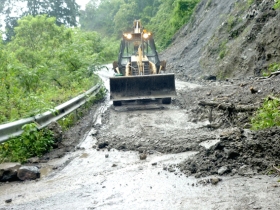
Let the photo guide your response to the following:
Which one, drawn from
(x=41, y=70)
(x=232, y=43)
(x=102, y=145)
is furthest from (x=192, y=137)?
(x=232, y=43)

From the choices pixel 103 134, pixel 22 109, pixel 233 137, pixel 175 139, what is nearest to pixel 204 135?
pixel 175 139

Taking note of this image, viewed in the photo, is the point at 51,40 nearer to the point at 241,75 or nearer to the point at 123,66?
the point at 123,66

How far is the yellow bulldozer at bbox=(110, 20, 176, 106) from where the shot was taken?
41.1 ft

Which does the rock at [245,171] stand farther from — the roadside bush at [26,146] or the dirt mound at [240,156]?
the roadside bush at [26,146]

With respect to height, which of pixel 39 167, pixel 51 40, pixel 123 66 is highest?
pixel 51 40

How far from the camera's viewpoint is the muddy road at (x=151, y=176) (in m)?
3.64

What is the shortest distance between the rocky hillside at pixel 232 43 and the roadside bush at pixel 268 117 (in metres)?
8.21

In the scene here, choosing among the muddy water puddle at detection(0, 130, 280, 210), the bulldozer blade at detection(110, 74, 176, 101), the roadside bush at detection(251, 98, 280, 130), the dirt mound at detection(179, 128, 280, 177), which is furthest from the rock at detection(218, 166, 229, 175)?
the bulldozer blade at detection(110, 74, 176, 101)

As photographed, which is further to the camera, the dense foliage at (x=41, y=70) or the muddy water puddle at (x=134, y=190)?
the dense foliage at (x=41, y=70)

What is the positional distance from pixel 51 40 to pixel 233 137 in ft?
61.7

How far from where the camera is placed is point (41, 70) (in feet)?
32.1

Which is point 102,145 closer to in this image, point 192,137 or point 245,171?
point 192,137

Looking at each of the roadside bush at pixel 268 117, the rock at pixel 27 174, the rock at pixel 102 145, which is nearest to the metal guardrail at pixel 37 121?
the rock at pixel 27 174

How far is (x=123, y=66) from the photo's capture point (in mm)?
14727
